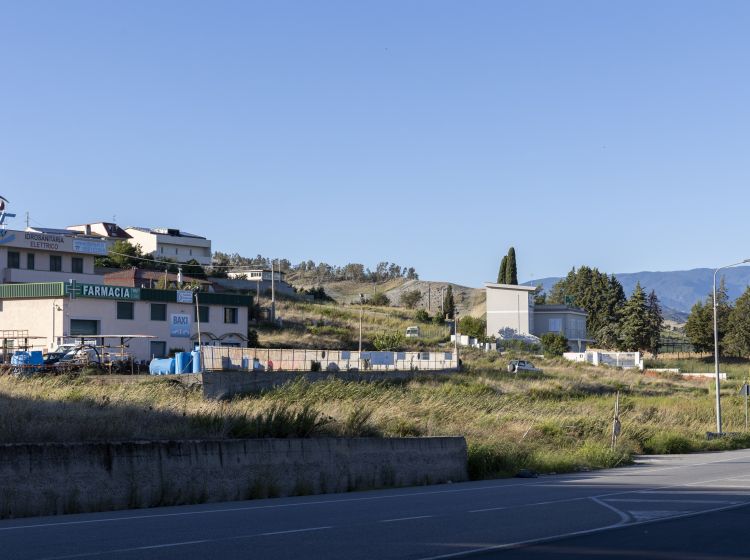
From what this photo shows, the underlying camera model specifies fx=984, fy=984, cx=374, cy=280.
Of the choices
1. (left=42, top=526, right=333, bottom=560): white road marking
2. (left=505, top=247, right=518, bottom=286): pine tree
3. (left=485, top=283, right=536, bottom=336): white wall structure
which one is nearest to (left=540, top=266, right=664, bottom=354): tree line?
(left=505, top=247, right=518, bottom=286): pine tree

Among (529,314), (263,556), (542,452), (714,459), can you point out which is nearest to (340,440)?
(263,556)

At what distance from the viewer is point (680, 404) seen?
193 feet

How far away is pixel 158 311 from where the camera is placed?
6894 centimetres

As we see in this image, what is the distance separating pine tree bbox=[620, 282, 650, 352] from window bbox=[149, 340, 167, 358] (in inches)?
3287

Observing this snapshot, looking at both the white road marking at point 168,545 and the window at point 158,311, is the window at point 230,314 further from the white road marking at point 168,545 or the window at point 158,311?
the white road marking at point 168,545

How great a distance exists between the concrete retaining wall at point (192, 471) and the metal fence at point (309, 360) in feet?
122

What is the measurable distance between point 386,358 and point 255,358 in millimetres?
11739

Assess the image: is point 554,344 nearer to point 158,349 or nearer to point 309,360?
point 309,360

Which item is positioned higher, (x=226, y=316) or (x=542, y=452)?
(x=226, y=316)

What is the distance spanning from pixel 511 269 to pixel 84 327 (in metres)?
85.2

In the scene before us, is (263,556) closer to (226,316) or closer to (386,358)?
(386,358)

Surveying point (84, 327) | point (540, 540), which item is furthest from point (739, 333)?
point (540, 540)

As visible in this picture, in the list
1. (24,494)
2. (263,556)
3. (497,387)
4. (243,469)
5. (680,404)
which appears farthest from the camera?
(497,387)

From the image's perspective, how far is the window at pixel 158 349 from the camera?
67344 millimetres
